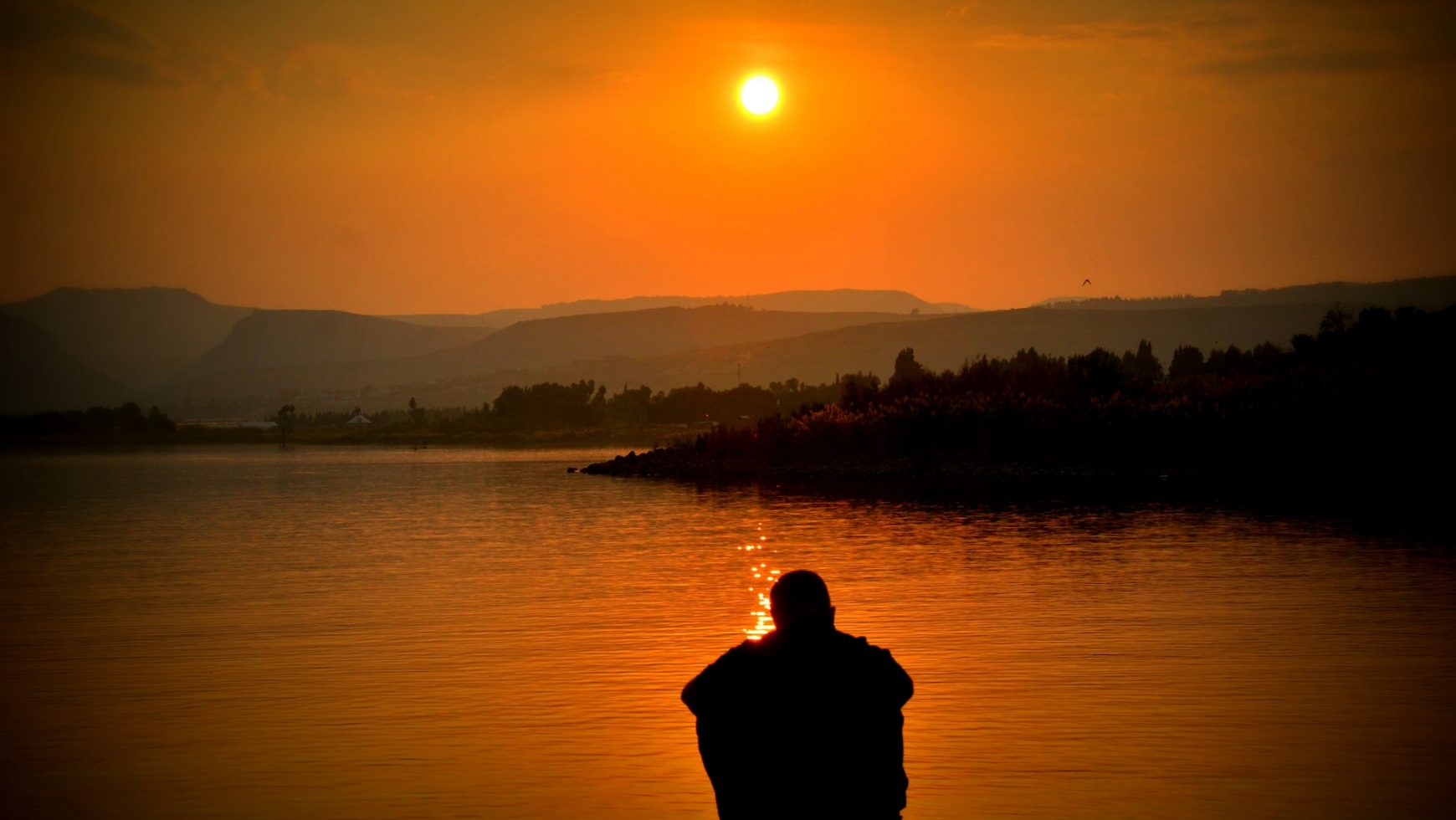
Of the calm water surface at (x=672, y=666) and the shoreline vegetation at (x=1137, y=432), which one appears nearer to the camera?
the calm water surface at (x=672, y=666)

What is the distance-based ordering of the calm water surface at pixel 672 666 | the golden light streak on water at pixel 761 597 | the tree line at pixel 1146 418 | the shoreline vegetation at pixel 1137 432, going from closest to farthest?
the calm water surface at pixel 672 666 → the golden light streak on water at pixel 761 597 → the shoreline vegetation at pixel 1137 432 → the tree line at pixel 1146 418

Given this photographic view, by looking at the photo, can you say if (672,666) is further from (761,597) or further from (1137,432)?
(1137,432)

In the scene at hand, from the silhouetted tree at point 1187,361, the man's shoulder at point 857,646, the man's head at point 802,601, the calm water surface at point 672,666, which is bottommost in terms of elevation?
the calm water surface at point 672,666

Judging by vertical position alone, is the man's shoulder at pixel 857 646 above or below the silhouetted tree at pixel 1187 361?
below

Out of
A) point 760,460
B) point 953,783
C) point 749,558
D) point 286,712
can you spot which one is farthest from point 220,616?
point 760,460

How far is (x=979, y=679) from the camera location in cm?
1515

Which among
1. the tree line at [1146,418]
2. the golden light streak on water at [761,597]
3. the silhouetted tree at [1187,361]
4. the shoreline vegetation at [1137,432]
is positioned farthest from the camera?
the silhouetted tree at [1187,361]

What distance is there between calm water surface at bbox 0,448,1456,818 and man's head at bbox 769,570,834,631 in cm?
42

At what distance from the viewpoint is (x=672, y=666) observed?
53.9 ft

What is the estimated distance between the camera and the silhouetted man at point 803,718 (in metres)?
6.22

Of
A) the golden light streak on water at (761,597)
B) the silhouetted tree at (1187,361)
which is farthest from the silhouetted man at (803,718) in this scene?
the silhouetted tree at (1187,361)

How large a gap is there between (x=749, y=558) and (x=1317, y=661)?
13511 millimetres

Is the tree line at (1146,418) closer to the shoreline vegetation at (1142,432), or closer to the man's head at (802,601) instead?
the shoreline vegetation at (1142,432)

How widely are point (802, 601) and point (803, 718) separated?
54 cm
